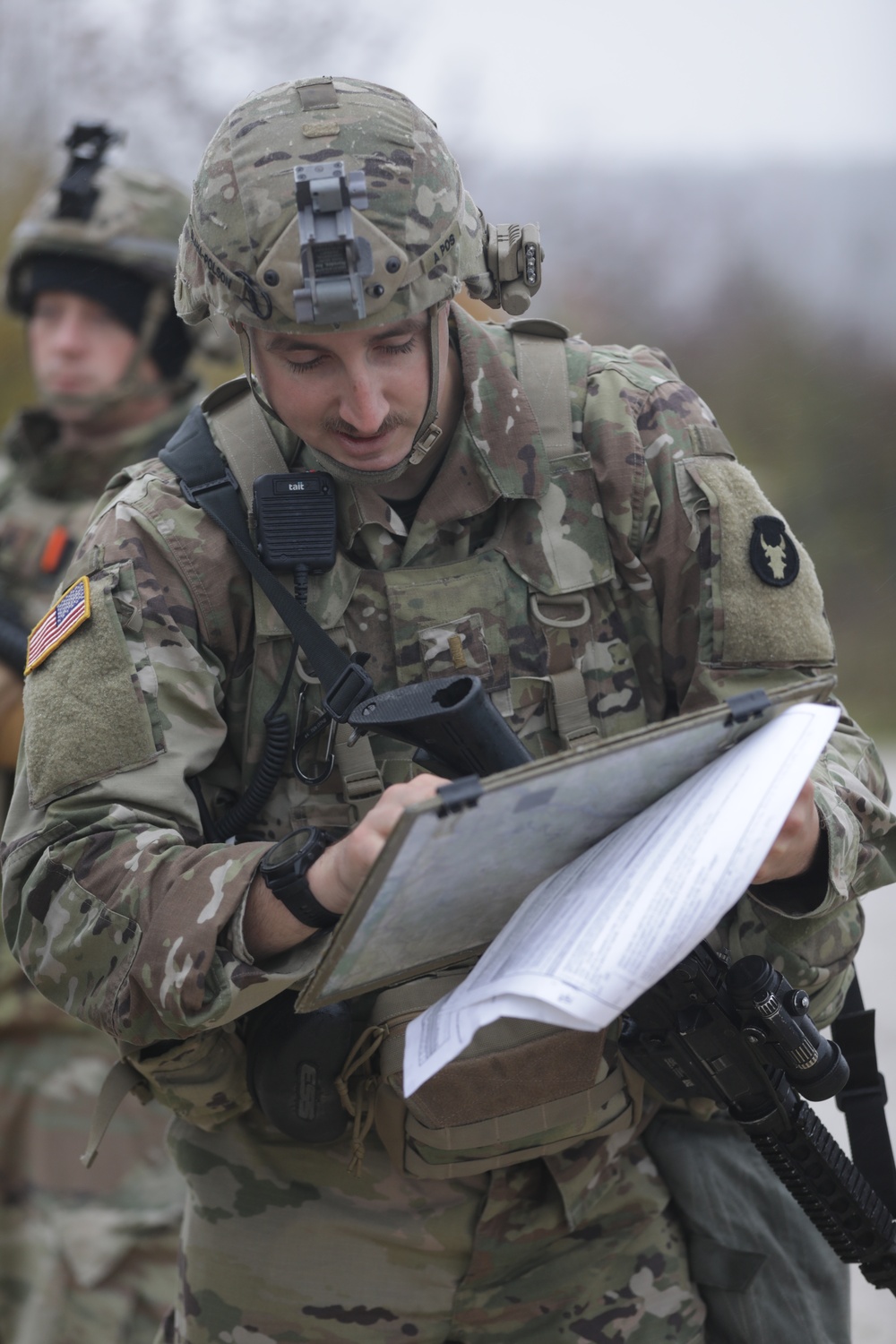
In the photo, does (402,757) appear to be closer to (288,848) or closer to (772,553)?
(288,848)

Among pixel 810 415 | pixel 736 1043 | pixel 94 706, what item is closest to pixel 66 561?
pixel 94 706

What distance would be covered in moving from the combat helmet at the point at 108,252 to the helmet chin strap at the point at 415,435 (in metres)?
2.32

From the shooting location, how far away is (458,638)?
2.29m

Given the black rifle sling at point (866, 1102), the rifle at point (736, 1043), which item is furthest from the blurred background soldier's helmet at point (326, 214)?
the black rifle sling at point (866, 1102)

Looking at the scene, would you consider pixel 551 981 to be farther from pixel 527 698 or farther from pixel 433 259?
pixel 433 259

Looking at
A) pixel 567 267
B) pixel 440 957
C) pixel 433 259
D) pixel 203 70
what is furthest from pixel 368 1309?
pixel 567 267

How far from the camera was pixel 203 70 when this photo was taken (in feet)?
35.1

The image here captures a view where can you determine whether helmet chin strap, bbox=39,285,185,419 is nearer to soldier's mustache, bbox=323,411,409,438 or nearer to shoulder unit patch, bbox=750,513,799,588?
soldier's mustache, bbox=323,411,409,438

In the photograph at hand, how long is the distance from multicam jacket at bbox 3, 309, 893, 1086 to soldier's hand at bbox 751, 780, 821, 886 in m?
0.06

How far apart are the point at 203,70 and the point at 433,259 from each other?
941 centimetres

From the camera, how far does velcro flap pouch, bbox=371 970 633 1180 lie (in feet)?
7.23

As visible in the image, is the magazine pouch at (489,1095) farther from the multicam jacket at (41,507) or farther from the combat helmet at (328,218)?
the multicam jacket at (41,507)

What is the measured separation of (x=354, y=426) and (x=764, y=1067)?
1050 mm

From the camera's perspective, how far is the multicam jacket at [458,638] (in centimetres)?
214
